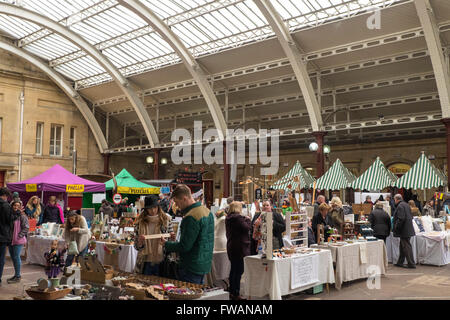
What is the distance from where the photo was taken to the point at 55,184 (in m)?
12.1

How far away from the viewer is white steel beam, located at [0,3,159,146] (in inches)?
643

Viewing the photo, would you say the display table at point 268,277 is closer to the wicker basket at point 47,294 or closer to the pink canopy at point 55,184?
the wicker basket at point 47,294

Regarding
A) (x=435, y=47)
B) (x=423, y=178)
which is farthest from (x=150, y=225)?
(x=435, y=47)

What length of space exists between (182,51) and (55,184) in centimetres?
741

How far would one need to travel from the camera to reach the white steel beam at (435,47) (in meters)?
11.7

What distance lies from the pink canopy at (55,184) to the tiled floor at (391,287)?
3548 millimetres

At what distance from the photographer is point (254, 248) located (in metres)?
7.13

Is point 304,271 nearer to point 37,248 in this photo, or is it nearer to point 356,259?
point 356,259

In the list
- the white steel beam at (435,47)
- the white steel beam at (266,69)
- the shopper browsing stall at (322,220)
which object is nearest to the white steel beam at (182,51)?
the white steel beam at (266,69)
